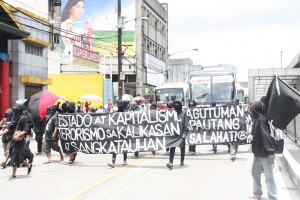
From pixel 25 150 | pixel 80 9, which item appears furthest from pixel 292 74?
pixel 80 9

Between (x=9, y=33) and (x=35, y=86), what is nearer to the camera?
(x=9, y=33)

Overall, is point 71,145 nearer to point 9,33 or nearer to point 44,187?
point 44,187

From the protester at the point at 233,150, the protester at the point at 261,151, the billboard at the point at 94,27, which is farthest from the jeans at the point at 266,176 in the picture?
the billboard at the point at 94,27

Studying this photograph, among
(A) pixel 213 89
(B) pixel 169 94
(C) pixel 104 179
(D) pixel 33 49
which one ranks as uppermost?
(D) pixel 33 49

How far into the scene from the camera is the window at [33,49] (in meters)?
28.7

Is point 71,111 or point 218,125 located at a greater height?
point 71,111

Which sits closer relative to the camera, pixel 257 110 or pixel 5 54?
pixel 257 110

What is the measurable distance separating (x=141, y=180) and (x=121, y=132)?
2.66 m

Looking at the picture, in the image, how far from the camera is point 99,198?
749cm

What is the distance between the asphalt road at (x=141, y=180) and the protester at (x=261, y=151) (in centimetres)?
58

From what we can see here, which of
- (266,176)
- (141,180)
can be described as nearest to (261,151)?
(266,176)

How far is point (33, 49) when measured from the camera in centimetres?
2955

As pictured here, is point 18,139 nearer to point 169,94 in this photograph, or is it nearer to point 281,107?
point 281,107

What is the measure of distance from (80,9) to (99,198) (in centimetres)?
5864
